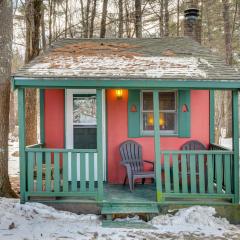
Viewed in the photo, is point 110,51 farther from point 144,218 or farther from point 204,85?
point 144,218

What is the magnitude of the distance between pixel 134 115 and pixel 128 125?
263 millimetres

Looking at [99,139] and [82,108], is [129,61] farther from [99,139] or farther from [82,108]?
[99,139]

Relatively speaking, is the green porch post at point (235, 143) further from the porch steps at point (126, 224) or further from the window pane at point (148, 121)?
the window pane at point (148, 121)

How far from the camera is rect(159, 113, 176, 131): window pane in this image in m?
6.80

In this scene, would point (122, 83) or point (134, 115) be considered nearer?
point (122, 83)

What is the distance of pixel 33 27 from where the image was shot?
31.8 ft

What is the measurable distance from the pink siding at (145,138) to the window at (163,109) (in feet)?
0.90

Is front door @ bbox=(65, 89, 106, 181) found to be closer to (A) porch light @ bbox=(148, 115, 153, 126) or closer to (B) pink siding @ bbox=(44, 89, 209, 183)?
(B) pink siding @ bbox=(44, 89, 209, 183)

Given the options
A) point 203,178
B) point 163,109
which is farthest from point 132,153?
point 203,178

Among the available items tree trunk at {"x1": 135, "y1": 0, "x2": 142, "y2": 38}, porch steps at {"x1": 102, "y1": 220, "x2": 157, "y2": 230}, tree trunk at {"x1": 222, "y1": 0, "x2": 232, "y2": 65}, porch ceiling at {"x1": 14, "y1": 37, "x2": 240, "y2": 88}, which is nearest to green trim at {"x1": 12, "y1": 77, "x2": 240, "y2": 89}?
porch ceiling at {"x1": 14, "y1": 37, "x2": 240, "y2": 88}

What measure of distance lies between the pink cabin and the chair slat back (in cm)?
2

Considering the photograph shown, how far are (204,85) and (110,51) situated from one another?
2418mm

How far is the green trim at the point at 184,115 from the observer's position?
21.9ft

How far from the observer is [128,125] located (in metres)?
6.79
